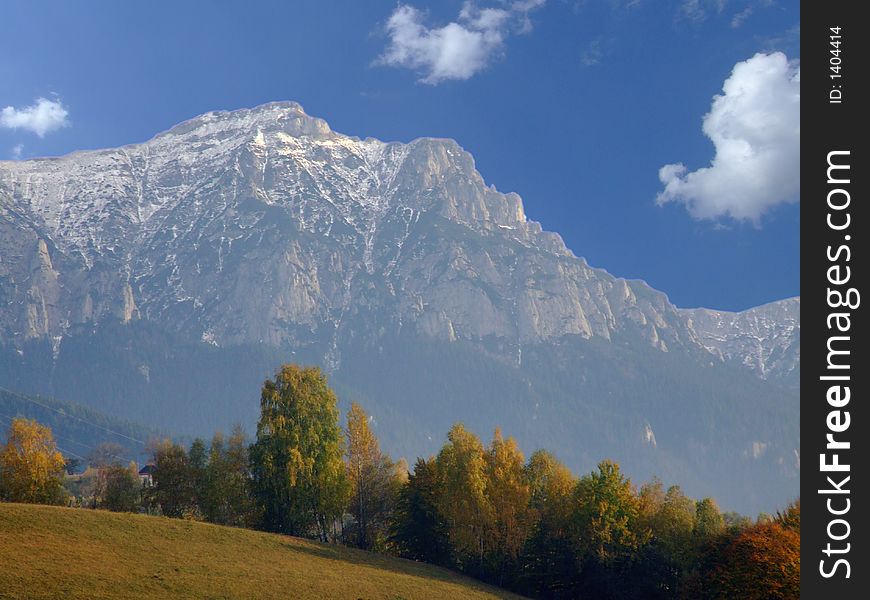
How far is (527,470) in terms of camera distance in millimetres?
109875

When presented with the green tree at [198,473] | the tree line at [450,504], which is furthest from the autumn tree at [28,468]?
the green tree at [198,473]

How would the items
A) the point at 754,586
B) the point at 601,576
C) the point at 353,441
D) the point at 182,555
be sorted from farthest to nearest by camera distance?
the point at 353,441
the point at 601,576
the point at 754,586
the point at 182,555

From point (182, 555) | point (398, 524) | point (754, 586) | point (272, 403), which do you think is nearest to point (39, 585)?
point (182, 555)

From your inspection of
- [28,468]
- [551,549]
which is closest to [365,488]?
[551,549]

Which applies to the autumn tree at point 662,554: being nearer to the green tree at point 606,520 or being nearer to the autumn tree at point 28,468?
the green tree at point 606,520

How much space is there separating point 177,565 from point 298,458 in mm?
28530

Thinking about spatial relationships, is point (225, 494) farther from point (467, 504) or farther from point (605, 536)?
point (605, 536)

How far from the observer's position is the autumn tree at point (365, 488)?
111312mm

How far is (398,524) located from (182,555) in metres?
36.5

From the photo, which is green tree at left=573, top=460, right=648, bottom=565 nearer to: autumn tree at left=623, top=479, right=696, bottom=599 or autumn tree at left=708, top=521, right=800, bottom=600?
autumn tree at left=623, top=479, right=696, bottom=599

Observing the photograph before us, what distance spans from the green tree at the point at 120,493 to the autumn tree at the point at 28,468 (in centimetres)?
774

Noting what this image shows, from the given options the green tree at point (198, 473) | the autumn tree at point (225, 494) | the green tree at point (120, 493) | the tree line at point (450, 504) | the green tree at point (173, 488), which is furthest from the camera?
the green tree at point (120, 493)
